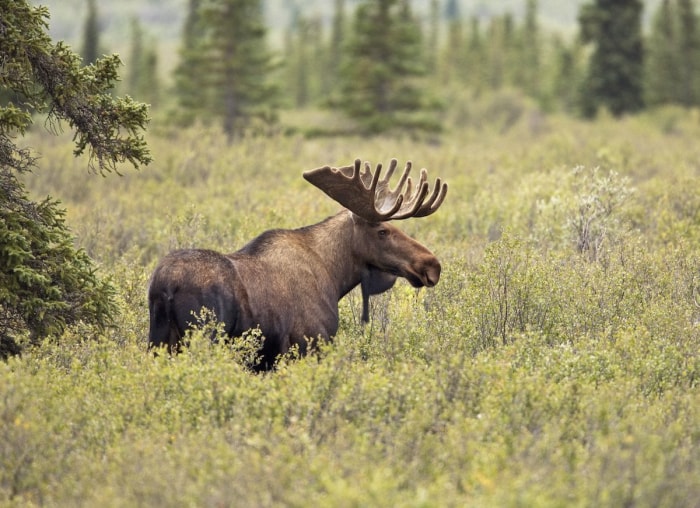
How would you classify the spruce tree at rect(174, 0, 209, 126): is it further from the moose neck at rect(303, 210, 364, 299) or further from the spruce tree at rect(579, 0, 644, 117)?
the moose neck at rect(303, 210, 364, 299)

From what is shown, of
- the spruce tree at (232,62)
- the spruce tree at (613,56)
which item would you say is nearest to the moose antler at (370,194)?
the spruce tree at (232,62)

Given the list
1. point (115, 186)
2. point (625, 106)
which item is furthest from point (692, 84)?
point (115, 186)

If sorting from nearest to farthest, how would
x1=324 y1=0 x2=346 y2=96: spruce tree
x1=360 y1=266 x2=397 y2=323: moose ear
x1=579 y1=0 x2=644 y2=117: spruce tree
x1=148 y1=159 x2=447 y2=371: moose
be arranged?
x1=148 y1=159 x2=447 y2=371: moose < x1=360 y1=266 x2=397 y2=323: moose ear < x1=579 y1=0 x2=644 y2=117: spruce tree < x1=324 y1=0 x2=346 y2=96: spruce tree

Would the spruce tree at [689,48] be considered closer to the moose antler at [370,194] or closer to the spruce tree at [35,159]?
the moose antler at [370,194]

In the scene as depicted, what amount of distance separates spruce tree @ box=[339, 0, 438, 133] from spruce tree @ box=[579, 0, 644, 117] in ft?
36.1

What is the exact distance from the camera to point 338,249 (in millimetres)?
7508

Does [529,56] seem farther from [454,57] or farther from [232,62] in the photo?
[232,62]

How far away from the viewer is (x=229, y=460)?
4609mm

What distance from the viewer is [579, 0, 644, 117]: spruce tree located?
35.9 m

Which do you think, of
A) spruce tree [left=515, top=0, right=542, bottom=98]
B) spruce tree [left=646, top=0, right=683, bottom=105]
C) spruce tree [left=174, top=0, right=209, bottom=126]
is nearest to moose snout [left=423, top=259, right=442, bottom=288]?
spruce tree [left=174, top=0, right=209, bottom=126]

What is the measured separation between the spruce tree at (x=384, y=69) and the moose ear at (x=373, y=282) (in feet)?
64.1

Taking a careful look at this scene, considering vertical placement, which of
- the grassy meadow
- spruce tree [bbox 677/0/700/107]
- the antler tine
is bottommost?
the grassy meadow

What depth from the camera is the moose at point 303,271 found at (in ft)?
20.7

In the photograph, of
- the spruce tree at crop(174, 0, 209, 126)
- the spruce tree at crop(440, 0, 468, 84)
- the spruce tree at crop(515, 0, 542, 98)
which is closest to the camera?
the spruce tree at crop(174, 0, 209, 126)
